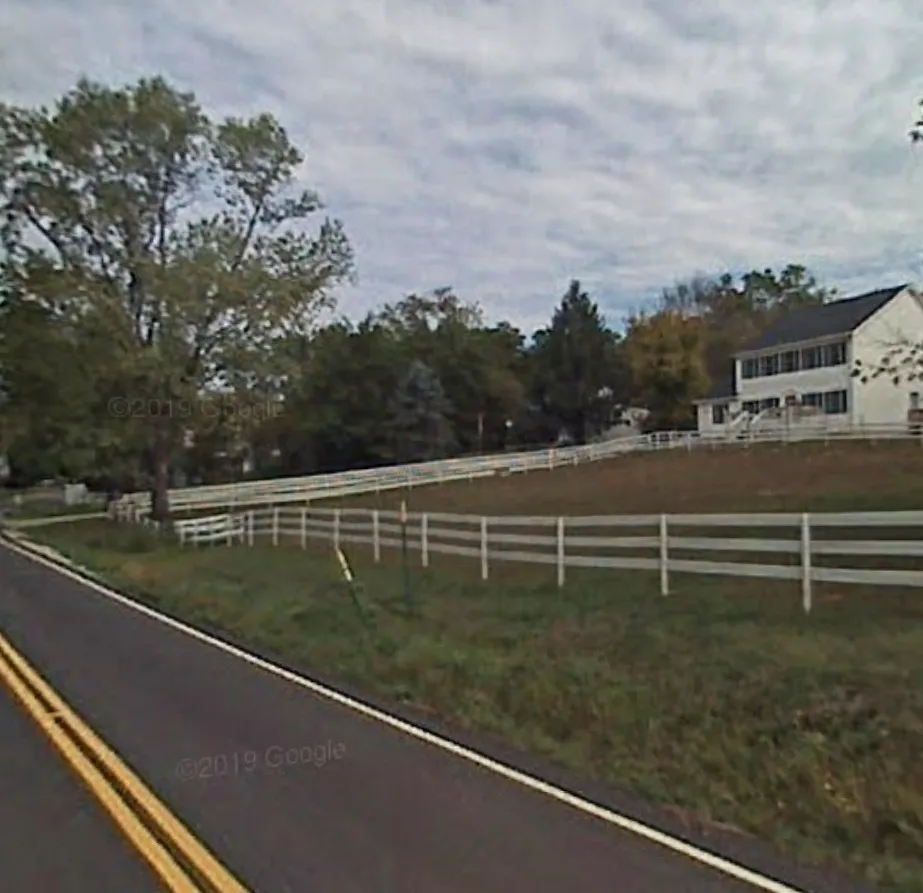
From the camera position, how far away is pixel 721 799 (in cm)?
673

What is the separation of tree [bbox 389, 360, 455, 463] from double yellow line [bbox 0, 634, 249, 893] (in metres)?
60.6

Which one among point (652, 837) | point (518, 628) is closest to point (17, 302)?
point (518, 628)

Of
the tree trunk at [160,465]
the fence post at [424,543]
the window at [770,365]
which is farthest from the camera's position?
the window at [770,365]

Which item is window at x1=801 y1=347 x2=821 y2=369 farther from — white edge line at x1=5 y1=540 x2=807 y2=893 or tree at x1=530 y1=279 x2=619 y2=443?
white edge line at x1=5 y1=540 x2=807 y2=893

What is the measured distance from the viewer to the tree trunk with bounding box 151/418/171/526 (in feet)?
129

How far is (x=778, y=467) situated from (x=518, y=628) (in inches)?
1154

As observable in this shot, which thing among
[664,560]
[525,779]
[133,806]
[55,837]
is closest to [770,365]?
[664,560]

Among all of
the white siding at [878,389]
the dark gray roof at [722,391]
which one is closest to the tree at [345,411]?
the dark gray roof at [722,391]

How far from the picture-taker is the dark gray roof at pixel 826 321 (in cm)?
5434

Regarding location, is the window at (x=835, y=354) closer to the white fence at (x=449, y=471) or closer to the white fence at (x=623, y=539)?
the white fence at (x=449, y=471)

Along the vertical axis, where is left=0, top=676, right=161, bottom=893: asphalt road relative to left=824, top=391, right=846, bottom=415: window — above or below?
below

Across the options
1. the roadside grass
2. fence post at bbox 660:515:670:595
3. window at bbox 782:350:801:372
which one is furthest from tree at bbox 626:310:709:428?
fence post at bbox 660:515:670:595

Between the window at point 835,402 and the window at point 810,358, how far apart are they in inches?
73.2

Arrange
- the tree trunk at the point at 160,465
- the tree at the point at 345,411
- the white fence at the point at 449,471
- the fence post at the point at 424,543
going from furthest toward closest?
the tree at the point at 345,411 → the white fence at the point at 449,471 → the tree trunk at the point at 160,465 → the fence post at the point at 424,543
